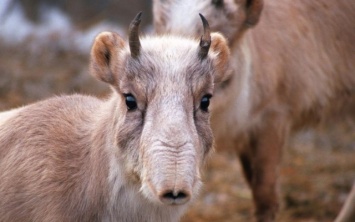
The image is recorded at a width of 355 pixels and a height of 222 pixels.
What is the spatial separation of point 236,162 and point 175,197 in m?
5.09

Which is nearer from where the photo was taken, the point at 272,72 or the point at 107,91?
the point at 272,72

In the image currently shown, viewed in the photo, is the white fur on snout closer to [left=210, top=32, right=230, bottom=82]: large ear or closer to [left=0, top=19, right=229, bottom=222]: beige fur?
[left=0, top=19, right=229, bottom=222]: beige fur

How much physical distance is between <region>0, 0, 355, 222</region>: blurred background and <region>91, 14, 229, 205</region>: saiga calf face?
3.06 meters

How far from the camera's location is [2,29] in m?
9.73

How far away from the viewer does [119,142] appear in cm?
387

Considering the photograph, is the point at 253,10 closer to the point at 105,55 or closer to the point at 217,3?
the point at 217,3

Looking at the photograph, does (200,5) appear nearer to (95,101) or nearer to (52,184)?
(95,101)

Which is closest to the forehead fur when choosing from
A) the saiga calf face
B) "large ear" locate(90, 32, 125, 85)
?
the saiga calf face

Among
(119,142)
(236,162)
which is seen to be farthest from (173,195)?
(236,162)

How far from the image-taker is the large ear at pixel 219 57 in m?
4.14

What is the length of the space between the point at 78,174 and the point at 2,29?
581 centimetres

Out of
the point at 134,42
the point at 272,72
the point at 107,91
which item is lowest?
the point at 134,42

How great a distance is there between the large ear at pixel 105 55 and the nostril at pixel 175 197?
0.75 meters

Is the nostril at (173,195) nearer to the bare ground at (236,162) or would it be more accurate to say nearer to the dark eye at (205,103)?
the dark eye at (205,103)
